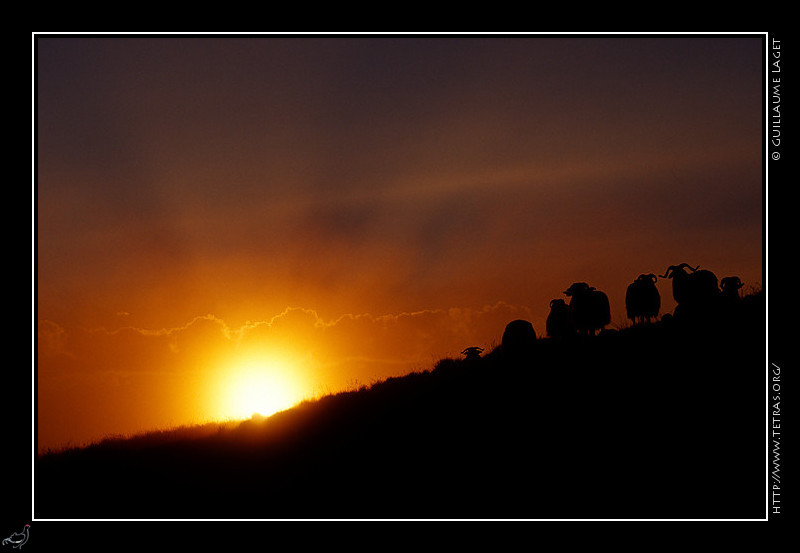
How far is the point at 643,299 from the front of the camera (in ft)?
79.7

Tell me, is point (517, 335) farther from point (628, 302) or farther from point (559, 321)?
point (628, 302)

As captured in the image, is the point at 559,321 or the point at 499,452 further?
the point at 559,321

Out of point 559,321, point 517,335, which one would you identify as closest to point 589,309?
point 559,321

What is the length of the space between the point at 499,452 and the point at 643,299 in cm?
1285

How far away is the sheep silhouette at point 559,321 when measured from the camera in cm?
2497

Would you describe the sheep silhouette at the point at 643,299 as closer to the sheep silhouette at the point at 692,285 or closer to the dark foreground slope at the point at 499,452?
the sheep silhouette at the point at 692,285

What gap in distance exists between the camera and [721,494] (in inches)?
434

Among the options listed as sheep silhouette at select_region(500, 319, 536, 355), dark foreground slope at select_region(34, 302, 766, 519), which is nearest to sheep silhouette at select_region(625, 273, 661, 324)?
sheep silhouette at select_region(500, 319, 536, 355)

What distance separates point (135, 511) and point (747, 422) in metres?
10.6

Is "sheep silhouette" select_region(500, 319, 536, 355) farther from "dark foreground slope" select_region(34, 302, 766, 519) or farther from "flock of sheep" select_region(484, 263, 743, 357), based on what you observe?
"dark foreground slope" select_region(34, 302, 766, 519)

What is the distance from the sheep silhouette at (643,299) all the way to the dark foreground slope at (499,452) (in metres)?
4.70
